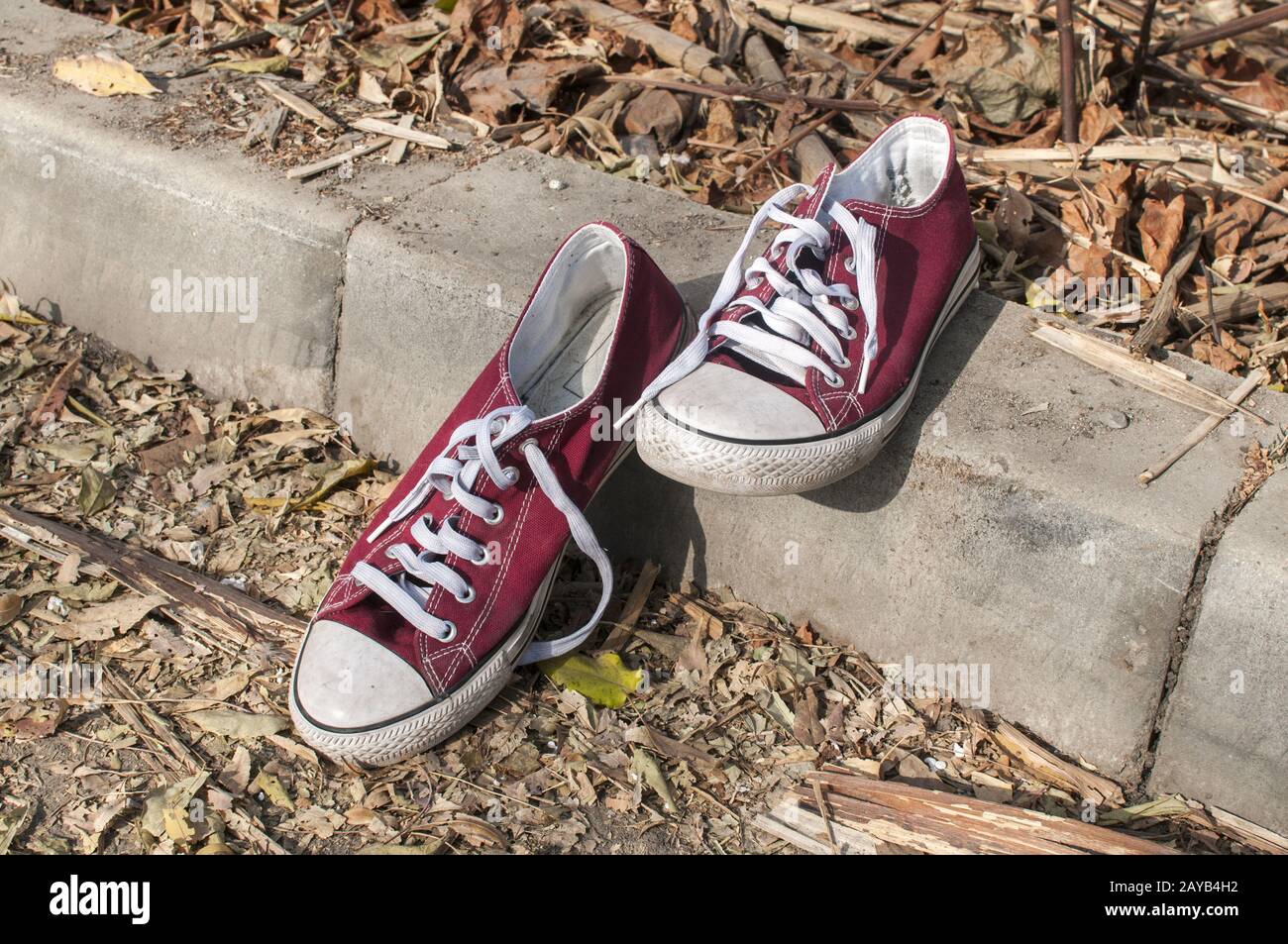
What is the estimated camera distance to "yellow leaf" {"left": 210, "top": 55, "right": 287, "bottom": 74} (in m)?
4.10

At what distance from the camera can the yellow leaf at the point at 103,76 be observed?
3.93 metres

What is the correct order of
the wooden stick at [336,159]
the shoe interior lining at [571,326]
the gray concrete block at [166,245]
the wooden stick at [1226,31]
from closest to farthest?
the shoe interior lining at [571,326] < the wooden stick at [1226,31] < the gray concrete block at [166,245] < the wooden stick at [336,159]

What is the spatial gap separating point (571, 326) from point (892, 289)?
0.77 metres

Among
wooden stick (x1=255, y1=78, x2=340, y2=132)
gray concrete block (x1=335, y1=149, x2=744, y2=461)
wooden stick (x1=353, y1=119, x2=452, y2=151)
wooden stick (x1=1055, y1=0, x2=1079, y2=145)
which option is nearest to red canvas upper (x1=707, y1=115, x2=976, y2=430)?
gray concrete block (x1=335, y1=149, x2=744, y2=461)

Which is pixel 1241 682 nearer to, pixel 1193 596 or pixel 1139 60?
pixel 1193 596

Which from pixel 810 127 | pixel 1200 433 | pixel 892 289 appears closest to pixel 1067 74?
pixel 810 127

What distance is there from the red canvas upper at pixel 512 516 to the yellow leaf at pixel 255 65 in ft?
6.05

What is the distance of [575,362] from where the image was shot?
3023 millimetres

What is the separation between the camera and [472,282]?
312 cm

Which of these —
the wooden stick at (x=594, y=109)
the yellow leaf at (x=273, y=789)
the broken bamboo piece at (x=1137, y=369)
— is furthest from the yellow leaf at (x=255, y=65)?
the broken bamboo piece at (x=1137, y=369)

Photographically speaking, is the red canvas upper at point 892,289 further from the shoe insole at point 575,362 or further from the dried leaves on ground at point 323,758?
the dried leaves on ground at point 323,758

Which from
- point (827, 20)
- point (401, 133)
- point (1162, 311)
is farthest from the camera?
point (827, 20)

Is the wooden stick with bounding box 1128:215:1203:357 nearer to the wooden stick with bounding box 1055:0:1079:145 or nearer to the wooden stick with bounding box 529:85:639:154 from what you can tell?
the wooden stick with bounding box 1055:0:1079:145

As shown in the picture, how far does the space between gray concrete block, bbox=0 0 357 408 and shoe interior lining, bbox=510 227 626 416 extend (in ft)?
2.37
